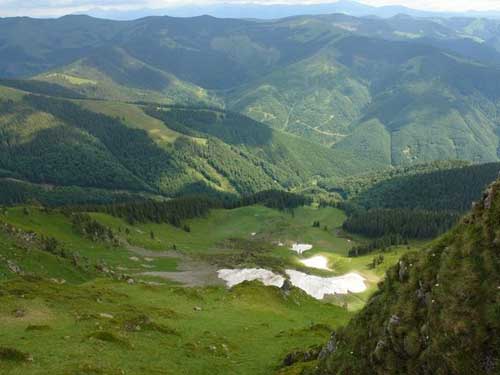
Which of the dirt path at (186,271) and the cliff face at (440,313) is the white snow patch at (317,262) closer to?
the dirt path at (186,271)

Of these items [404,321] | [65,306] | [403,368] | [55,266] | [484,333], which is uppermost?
[484,333]

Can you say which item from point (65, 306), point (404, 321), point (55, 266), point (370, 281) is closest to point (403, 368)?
point (404, 321)

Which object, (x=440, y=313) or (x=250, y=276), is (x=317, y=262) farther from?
(x=440, y=313)

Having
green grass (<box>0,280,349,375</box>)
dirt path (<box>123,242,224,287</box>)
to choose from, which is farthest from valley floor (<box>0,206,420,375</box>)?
dirt path (<box>123,242,224,287</box>)

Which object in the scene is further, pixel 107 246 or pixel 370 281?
pixel 107 246

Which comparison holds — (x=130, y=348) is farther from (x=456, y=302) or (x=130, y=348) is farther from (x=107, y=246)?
(x=107, y=246)

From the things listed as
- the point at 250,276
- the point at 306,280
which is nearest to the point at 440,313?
the point at 250,276

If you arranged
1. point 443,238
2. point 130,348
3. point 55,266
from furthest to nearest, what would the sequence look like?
point 55,266 < point 130,348 < point 443,238

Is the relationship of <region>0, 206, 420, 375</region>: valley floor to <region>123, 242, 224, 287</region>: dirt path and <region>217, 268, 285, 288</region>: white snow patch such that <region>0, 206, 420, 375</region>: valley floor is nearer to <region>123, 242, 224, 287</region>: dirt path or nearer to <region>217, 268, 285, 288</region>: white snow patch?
<region>123, 242, 224, 287</region>: dirt path
